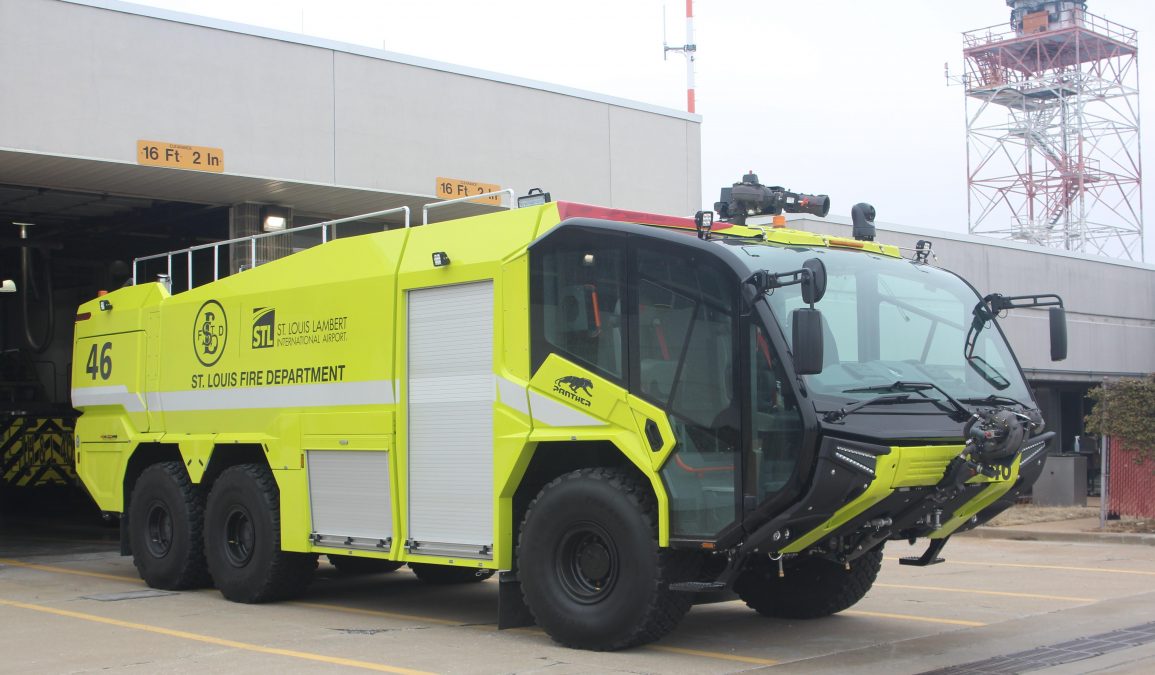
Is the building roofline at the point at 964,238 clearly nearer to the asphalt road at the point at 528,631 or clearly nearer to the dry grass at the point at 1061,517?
the dry grass at the point at 1061,517

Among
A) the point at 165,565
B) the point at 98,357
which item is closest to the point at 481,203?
the point at 98,357

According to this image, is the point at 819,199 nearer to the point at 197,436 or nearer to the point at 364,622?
the point at 364,622

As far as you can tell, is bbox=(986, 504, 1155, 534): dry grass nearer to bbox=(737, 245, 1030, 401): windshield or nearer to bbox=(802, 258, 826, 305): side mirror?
A: bbox=(737, 245, 1030, 401): windshield

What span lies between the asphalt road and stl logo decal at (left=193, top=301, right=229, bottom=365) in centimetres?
225

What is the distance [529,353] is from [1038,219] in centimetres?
4052

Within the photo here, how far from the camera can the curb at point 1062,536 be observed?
16641 millimetres

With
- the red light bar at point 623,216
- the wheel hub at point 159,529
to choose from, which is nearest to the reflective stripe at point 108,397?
the wheel hub at point 159,529

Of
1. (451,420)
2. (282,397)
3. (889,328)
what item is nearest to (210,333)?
(282,397)

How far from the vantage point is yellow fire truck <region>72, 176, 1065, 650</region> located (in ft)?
25.8

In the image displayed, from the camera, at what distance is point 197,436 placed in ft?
39.5

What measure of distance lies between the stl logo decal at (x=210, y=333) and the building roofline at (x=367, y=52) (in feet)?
17.2

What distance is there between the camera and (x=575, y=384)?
869 cm

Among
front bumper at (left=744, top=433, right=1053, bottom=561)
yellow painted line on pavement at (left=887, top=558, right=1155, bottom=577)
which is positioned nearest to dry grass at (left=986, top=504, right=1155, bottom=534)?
yellow painted line on pavement at (left=887, top=558, right=1155, bottom=577)

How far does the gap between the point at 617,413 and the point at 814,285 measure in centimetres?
164
